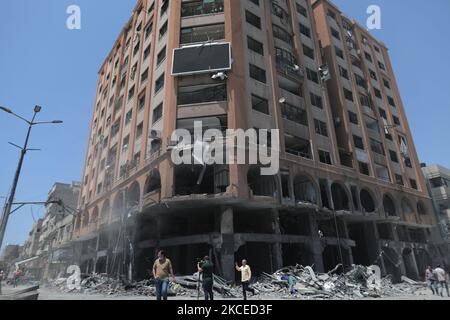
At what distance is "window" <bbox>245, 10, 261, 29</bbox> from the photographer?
2736 cm

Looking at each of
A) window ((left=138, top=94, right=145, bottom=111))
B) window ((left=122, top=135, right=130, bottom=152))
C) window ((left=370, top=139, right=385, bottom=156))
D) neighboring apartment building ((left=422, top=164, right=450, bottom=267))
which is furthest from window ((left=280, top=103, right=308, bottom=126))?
neighboring apartment building ((left=422, top=164, right=450, bottom=267))

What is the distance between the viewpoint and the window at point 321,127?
2829 centimetres

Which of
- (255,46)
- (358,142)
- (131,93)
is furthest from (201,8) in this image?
(358,142)

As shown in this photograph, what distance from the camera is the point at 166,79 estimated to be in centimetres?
2481

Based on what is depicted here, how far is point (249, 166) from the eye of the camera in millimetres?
21391

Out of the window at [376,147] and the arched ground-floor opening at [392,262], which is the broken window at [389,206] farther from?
the window at [376,147]

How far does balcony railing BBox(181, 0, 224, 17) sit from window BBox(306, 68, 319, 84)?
1118 cm

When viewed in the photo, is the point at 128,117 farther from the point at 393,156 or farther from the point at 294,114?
the point at 393,156

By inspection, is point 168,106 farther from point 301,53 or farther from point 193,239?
point 301,53

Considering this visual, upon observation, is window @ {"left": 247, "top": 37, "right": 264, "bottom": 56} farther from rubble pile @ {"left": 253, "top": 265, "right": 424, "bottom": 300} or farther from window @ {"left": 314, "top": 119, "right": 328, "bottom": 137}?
rubble pile @ {"left": 253, "top": 265, "right": 424, "bottom": 300}

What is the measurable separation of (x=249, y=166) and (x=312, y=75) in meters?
15.6

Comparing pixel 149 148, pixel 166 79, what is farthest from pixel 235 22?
pixel 149 148
